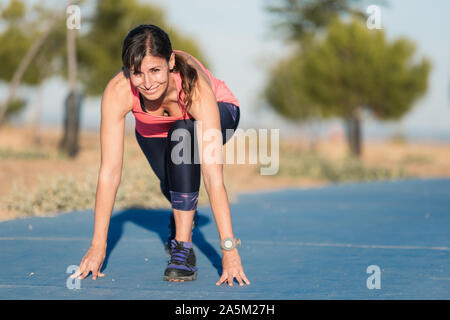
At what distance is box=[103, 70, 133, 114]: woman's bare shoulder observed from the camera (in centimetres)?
343

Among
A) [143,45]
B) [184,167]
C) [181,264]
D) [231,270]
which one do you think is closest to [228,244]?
[231,270]

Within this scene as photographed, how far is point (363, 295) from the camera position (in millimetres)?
3162

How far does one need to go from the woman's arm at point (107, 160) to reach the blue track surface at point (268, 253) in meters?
0.13

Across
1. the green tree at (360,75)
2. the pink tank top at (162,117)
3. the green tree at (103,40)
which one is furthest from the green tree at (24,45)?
the pink tank top at (162,117)

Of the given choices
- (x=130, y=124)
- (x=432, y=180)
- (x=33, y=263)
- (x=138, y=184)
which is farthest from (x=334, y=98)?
(x=130, y=124)

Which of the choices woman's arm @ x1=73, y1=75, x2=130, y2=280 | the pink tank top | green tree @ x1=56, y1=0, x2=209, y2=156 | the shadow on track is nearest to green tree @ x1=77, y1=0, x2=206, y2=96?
green tree @ x1=56, y1=0, x2=209, y2=156

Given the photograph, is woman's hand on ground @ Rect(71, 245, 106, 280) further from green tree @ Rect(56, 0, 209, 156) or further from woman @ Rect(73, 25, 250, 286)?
green tree @ Rect(56, 0, 209, 156)

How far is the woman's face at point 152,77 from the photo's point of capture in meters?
3.17

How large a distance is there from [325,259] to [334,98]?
47.3 ft

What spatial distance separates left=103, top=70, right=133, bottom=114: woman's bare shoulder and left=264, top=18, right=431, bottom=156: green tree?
589 inches

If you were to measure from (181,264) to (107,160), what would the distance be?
71cm

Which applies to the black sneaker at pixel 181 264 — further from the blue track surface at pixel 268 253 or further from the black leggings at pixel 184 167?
the black leggings at pixel 184 167

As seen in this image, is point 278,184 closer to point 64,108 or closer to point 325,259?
point 64,108

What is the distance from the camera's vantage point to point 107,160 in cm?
352
